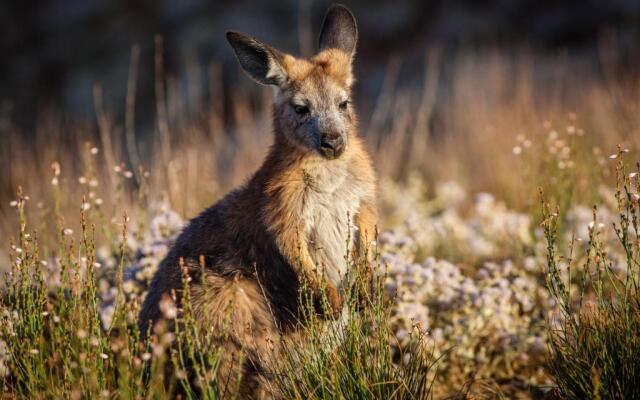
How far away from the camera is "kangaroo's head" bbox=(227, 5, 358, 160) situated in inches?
159

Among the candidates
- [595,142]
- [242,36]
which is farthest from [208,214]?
[595,142]

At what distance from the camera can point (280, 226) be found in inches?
148

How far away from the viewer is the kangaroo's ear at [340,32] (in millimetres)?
4574

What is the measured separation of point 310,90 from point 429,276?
4.40ft

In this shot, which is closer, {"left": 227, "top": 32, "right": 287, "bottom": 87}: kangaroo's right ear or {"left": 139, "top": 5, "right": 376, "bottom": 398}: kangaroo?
{"left": 139, "top": 5, "right": 376, "bottom": 398}: kangaroo

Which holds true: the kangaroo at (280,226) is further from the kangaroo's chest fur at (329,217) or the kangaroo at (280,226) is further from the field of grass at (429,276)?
the field of grass at (429,276)

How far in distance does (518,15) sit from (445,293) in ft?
50.0

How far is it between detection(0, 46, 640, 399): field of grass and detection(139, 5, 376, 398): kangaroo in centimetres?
22

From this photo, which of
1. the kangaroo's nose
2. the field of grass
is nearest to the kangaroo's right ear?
the kangaroo's nose

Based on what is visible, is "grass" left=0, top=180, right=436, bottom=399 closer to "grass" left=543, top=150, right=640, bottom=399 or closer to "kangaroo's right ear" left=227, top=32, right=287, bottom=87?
"grass" left=543, top=150, right=640, bottom=399

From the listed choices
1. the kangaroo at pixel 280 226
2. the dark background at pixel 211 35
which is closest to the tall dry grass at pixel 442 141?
the kangaroo at pixel 280 226

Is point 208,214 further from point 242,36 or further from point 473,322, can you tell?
point 473,322

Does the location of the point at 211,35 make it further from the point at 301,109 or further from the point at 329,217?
the point at 329,217

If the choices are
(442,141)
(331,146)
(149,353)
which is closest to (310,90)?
(331,146)
